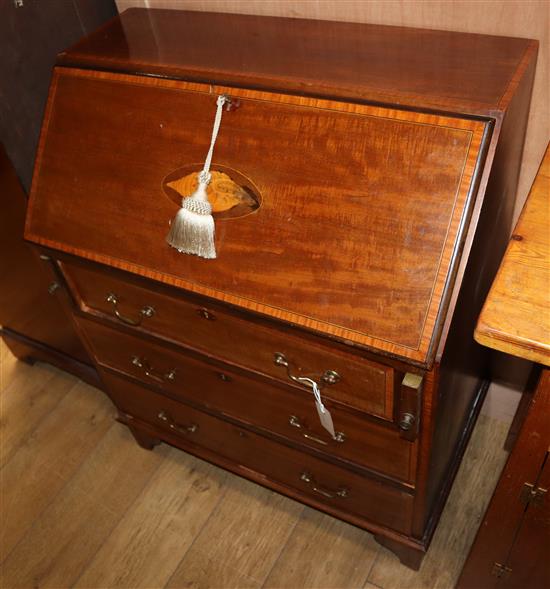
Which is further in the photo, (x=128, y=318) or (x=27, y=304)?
(x=27, y=304)

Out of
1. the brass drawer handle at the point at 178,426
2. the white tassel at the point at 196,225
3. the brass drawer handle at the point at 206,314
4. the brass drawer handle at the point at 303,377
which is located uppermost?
the white tassel at the point at 196,225

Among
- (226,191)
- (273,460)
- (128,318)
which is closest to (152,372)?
(128,318)

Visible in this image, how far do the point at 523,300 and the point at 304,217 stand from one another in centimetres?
32

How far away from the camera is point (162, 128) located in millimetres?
947

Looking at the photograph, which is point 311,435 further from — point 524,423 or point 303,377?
point 524,423

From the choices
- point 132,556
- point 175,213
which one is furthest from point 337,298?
point 132,556

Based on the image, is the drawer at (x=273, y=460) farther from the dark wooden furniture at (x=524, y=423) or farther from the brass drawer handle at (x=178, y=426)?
the dark wooden furniture at (x=524, y=423)

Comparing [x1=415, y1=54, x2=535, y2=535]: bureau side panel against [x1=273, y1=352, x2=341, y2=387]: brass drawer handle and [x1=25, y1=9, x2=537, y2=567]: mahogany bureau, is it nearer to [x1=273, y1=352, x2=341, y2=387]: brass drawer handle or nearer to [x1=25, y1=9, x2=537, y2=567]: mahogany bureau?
[x1=25, y1=9, x2=537, y2=567]: mahogany bureau

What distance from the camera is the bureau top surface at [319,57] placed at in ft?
2.68

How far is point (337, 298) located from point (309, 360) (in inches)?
5.7

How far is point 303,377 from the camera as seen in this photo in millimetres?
956

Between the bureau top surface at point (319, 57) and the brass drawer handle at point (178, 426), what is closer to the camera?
the bureau top surface at point (319, 57)

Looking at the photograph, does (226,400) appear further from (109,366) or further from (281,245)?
(281,245)

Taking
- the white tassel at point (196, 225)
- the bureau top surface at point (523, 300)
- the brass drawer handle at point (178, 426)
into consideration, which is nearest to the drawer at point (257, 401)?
the brass drawer handle at point (178, 426)
